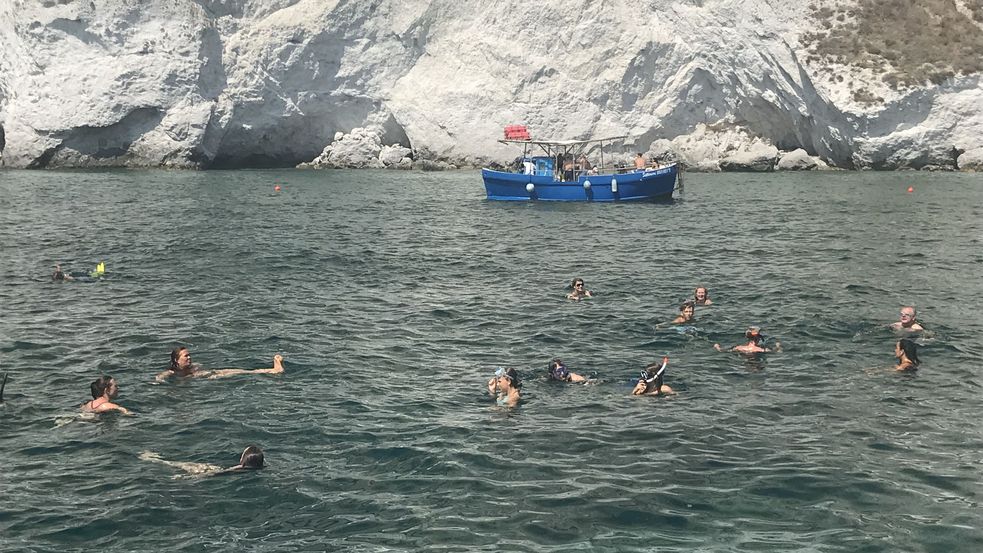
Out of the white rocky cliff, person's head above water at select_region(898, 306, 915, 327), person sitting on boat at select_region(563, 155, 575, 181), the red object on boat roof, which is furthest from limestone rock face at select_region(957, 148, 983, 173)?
person's head above water at select_region(898, 306, 915, 327)

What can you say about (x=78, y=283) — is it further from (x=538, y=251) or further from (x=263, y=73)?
(x=263, y=73)

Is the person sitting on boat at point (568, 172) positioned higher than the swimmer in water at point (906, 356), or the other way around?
the person sitting on boat at point (568, 172)

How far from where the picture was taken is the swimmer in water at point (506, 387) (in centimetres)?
1656

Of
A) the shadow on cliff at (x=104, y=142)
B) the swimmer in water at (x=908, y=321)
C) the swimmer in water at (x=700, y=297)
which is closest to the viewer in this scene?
the swimmer in water at (x=908, y=321)

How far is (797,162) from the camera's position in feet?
202

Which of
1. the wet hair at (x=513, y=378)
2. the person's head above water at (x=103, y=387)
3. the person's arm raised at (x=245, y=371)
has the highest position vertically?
the wet hair at (x=513, y=378)

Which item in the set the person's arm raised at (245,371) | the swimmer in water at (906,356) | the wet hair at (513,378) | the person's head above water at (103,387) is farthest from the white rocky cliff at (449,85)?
the person's head above water at (103,387)

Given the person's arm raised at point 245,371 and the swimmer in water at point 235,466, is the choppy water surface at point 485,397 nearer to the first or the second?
the swimmer in water at point 235,466

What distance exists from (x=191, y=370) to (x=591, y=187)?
3284 centimetres

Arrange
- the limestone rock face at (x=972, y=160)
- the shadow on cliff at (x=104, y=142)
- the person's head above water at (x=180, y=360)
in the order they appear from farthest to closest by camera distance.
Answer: the shadow on cliff at (x=104, y=142) < the limestone rock face at (x=972, y=160) < the person's head above water at (x=180, y=360)

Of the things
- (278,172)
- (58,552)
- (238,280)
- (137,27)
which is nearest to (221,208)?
(238,280)

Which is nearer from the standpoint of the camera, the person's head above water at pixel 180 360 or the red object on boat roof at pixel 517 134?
the person's head above water at pixel 180 360

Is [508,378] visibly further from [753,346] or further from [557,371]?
[753,346]

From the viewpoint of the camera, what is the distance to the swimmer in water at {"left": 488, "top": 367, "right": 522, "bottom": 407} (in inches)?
652
